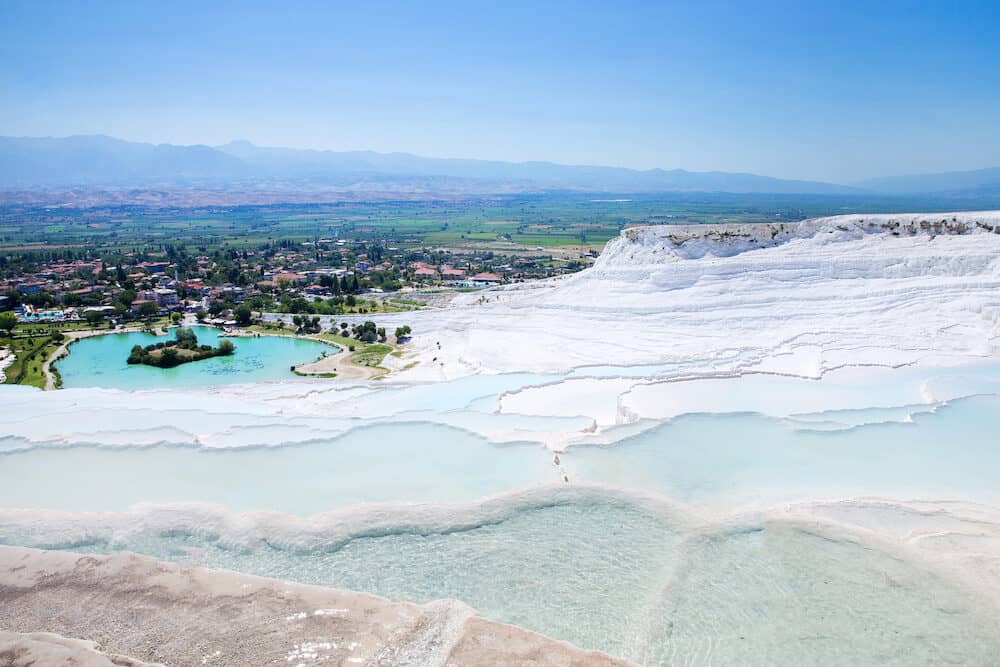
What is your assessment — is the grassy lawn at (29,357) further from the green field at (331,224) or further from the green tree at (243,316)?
the green field at (331,224)

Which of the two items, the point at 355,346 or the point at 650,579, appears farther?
the point at 355,346

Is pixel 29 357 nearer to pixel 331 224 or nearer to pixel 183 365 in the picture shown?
pixel 183 365

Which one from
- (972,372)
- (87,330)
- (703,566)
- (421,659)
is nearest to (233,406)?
(421,659)

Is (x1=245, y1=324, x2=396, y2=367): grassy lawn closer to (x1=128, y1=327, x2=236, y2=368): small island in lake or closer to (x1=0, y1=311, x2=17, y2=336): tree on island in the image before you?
(x1=128, y1=327, x2=236, y2=368): small island in lake

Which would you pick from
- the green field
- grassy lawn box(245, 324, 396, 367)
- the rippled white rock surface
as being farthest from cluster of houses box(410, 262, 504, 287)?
the rippled white rock surface

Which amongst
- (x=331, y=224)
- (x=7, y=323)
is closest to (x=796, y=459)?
(x=7, y=323)

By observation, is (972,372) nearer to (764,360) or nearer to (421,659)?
(764,360)

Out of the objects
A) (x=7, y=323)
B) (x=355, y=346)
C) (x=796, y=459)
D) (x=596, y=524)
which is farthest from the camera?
(x=7, y=323)
